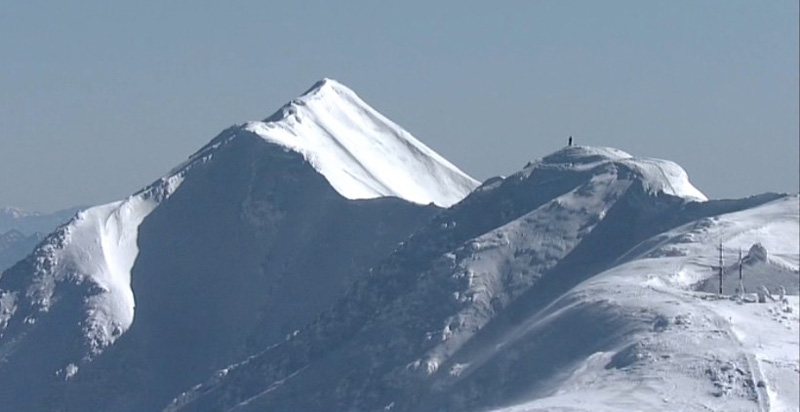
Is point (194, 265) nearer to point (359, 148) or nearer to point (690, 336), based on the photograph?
point (359, 148)

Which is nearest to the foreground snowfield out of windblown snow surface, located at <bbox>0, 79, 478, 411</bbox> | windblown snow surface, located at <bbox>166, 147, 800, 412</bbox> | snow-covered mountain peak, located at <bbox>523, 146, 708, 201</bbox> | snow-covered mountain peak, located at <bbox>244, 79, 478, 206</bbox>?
windblown snow surface, located at <bbox>166, 147, 800, 412</bbox>

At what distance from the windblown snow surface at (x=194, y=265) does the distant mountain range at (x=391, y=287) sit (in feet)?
0.51

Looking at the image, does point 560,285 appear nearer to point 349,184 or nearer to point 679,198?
point 679,198

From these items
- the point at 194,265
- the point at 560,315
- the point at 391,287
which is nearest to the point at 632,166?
the point at 391,287

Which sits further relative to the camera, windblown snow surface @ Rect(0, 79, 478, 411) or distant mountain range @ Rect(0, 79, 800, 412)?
windblown snow surface @ Rect(0, 79, 478, 411)

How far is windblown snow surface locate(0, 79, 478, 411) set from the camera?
398 feet

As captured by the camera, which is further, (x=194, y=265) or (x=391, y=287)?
(x=194, y=265)

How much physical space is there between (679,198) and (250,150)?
38.3 m

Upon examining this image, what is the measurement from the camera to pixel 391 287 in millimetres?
110250

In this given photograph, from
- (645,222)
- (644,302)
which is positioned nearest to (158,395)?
(645,222)

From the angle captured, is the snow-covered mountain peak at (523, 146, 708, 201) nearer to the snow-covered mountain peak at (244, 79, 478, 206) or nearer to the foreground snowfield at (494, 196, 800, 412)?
the foreground snowfield at (494, 196, 800, 412)

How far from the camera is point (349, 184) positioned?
445 feet

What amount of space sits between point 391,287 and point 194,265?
24.3 metres

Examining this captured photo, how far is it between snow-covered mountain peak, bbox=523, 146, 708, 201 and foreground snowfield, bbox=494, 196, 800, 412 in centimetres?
819
